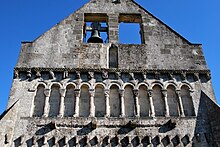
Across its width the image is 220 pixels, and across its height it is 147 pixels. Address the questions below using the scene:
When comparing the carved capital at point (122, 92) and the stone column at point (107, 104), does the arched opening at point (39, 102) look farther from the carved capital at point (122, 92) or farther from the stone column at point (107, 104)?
the carved capital at point (122, 92)

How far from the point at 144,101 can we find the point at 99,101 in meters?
2.04

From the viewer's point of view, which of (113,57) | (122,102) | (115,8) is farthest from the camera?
(115,8)

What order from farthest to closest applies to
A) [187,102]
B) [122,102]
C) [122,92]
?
[187,102]
[122,92]
[122,102]

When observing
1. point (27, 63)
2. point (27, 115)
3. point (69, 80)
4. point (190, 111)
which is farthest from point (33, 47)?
point (190, 111)

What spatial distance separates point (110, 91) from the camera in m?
12.6

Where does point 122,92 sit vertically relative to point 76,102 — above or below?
above

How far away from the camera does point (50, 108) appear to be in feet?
39.4

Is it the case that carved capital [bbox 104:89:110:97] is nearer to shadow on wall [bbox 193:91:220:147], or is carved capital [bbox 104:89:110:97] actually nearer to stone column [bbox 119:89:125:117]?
stone column [bbox 119:89:125:117]

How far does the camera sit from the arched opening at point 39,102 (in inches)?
468

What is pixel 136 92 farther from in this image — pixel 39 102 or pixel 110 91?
pixel 39 102

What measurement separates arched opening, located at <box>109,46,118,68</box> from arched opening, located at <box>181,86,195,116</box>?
342cm

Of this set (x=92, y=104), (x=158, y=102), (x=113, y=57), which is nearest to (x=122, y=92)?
(x=92, y=104)

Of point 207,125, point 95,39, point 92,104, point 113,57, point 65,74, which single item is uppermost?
point 95,39

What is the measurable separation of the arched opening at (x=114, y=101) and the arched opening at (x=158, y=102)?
1.69 metres
